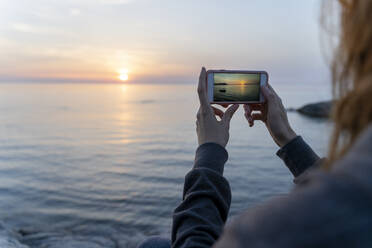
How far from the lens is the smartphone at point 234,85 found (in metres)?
2.62

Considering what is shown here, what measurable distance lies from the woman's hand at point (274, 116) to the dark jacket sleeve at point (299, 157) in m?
0.09

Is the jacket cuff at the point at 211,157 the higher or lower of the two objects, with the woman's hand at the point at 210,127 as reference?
lower

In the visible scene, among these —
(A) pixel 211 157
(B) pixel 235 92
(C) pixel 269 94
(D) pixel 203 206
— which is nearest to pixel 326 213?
(D) pixel 203 206

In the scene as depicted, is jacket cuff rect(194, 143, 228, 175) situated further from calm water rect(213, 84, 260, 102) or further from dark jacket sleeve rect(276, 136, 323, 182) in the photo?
calm water rect(213, 84, 260, 102)

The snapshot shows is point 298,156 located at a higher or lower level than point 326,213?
lower

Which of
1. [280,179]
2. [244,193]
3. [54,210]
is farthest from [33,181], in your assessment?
[280,179]

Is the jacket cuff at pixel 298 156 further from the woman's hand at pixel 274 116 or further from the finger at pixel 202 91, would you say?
the finger at pixel 202 91

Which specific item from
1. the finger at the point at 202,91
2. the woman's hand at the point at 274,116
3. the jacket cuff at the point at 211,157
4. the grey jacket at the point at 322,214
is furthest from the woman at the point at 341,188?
the woman's hand at the point at 274,116

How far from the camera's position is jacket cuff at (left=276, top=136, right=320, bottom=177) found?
1.99 meters

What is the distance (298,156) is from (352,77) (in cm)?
127

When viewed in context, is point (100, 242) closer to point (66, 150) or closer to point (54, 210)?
point (54, 210)

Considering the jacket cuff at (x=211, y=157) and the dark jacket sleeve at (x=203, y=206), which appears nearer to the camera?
the dark jacket sleeve at (x=203, y=206)

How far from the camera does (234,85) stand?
2.77 metres

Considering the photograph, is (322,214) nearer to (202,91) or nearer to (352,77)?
(352,77)
